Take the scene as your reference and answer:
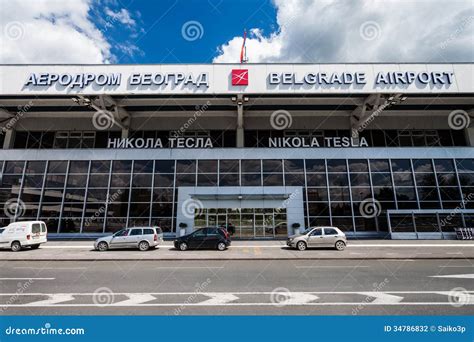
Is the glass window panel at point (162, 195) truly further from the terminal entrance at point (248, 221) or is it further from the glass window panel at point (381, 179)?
the glass window panel at point (381, 179)

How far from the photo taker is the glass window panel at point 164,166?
75.6 ft

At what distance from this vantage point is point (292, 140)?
2602 cm

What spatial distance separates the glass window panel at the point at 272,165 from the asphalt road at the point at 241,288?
12.6 meters

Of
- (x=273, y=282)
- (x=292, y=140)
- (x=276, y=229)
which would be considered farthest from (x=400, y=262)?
(x=292, y=140)

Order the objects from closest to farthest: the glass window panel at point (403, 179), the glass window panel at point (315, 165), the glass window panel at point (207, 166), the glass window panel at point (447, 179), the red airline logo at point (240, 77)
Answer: the red airline logo at point (240, 77)
the glass window panel at point (447, 179)
the glass window panel at point (403, 179)
the glass window panel at point (315, 165)
the glass window panel at point (207, 166)

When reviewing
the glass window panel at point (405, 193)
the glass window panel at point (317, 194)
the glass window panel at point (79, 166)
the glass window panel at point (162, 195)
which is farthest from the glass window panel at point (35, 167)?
the glass window panel at point (405, 193)

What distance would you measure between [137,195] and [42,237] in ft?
24.6

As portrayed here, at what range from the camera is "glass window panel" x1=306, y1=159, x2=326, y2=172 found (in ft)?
75.5

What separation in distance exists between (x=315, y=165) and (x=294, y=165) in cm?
196

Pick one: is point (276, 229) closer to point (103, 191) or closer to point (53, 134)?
point (103, 191)

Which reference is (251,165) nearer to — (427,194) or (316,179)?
(316,179)

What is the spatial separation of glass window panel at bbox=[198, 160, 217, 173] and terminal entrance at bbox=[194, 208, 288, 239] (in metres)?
3.70

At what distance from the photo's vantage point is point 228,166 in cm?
2319

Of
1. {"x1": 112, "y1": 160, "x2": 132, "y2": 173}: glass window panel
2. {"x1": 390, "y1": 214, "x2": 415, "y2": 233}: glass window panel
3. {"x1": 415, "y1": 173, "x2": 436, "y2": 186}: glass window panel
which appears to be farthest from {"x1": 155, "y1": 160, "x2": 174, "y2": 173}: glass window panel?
{"x1": 415, "y1": 173, "x2": 436, "y2": 186}: glass window panel
